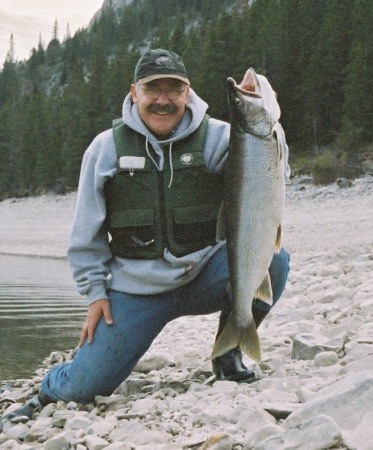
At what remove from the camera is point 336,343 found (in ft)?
13.2

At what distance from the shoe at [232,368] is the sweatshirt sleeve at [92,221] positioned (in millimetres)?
707

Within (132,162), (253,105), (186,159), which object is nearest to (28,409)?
(132,162)

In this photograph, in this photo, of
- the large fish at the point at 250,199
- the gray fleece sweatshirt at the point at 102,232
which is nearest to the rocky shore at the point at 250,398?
the large fish at the point at 250,199

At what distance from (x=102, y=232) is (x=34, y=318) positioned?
17.9 ft

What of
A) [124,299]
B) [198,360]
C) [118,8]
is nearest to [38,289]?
[198,360]

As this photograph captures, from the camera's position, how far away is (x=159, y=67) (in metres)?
3.59

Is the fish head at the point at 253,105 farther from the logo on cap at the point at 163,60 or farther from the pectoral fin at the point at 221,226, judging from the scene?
the logo on cap at the point at 163,60

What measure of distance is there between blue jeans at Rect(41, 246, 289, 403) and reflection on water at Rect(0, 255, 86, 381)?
7.49ft

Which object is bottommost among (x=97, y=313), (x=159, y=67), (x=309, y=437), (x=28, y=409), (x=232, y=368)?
(x=28, y=409)

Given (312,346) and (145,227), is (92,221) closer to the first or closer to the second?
Answer: (145,227)

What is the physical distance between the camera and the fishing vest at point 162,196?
146 inches

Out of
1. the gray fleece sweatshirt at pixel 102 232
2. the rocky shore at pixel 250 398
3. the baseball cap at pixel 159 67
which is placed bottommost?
the rocky shore at pixel 250 398

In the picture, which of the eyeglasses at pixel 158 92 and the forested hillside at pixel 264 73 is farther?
the forested hillside at pixel 264 73

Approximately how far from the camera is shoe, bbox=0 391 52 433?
3713mm
